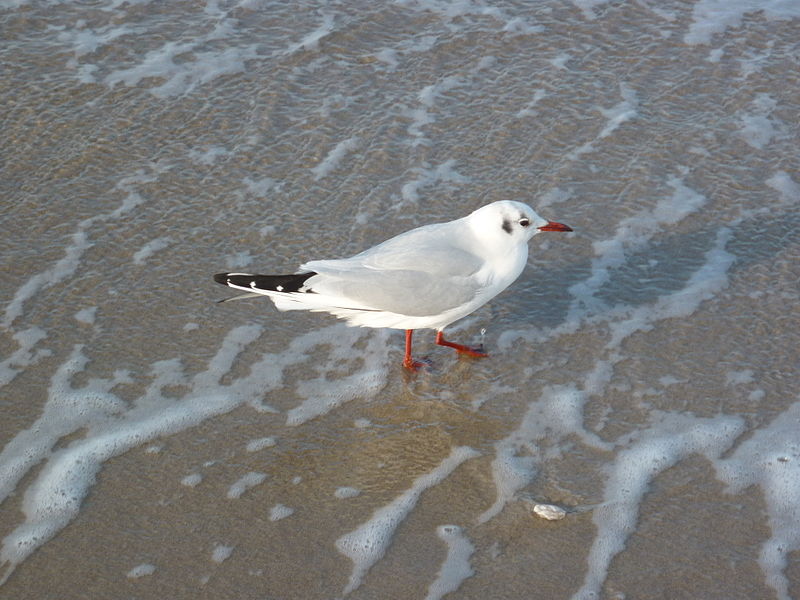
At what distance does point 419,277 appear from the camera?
4668 mm

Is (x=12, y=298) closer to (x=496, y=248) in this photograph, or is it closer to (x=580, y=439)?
(x=496, y=248)

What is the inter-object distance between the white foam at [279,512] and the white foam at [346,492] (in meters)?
0.21

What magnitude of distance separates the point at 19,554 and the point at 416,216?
9.83 ft

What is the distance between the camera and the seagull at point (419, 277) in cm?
458

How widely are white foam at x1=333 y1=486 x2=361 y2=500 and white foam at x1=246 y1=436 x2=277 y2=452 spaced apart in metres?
0.41

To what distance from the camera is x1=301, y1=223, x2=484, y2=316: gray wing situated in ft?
15.1

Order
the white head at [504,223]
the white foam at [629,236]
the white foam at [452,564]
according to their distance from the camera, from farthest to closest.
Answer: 1. the white foam at [629,236]
2. the white head at [504,223]
3. the white foam at [452,564]

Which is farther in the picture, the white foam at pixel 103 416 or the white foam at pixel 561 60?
the white foam at pixel 561 60

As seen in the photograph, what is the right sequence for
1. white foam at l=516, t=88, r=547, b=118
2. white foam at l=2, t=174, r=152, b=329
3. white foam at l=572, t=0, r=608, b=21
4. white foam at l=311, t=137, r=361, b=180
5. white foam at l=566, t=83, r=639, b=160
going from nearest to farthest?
white foam at l=2, t=174, r=152, b=329, white foam at l=311, t=137, r=361, b=180, white foam at l=566, t=83, r=639, b=160, white foam at l=516, t=88, r=547, b=118, white foam at l=572, t=0, r=608, b=21

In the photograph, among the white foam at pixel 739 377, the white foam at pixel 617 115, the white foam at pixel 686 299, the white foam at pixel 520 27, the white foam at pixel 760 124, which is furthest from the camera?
the white foam at pixel 520 27

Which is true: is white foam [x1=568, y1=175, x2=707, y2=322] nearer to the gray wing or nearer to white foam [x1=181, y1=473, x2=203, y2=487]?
the gray wing

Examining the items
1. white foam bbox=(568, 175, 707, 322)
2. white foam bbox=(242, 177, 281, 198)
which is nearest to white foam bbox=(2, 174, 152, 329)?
white foam bbox=(242, 177, 281, 198)

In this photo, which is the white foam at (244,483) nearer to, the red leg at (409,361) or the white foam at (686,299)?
the red leg at (409,361)

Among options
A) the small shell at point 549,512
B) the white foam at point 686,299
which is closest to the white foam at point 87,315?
the small shell at point 549,512
